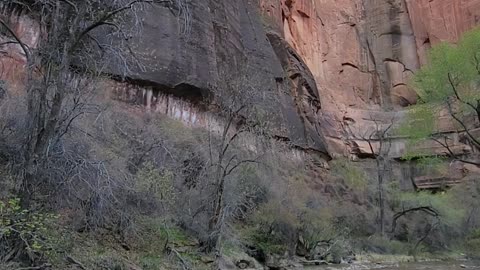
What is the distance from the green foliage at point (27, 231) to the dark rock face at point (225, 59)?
362 inches

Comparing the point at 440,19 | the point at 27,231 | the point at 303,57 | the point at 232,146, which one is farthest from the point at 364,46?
the point at 27,231

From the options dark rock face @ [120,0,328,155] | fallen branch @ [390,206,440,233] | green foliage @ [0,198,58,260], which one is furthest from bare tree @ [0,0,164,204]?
fallen branch @ [390,206,440,233]

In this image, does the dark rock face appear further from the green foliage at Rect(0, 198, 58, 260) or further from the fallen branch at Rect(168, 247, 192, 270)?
the green foliage at Rect(0, 198, 58, 260)

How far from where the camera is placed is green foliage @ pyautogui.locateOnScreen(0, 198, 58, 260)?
687cm

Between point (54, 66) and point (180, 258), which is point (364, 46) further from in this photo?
point (54, 66)

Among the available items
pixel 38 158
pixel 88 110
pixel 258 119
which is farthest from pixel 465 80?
pixel 38 158

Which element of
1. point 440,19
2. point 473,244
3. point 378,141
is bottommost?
point 473,244

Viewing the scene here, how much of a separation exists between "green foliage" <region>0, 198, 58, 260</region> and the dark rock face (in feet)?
30.2

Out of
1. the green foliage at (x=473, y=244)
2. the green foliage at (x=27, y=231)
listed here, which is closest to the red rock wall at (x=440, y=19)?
the green foliage at (x=473, y=244)

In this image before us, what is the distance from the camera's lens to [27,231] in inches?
266

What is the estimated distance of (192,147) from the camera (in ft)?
60.2

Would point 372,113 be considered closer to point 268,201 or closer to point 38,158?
point 268,201

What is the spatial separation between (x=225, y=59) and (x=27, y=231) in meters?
21.0

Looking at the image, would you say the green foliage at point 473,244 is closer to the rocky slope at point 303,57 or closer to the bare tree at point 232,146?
the rocky slope at point 303,57
